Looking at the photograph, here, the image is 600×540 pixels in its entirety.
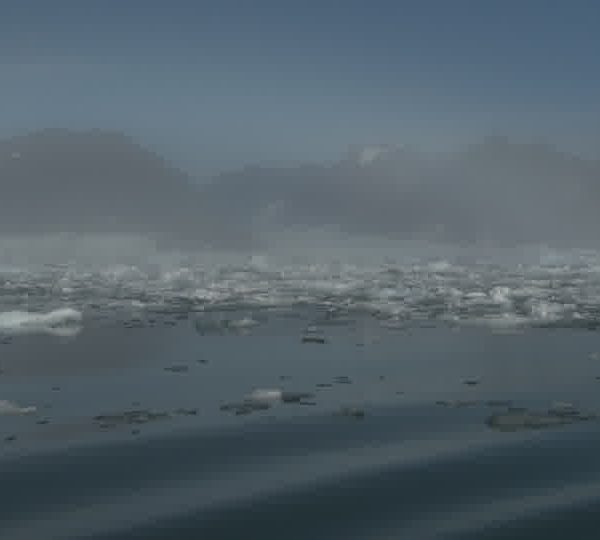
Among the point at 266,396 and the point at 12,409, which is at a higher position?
the point at 12,409

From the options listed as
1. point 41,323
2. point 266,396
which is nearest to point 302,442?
point 266,396

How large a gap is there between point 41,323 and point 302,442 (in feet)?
49.6

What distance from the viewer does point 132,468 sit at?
10953mm

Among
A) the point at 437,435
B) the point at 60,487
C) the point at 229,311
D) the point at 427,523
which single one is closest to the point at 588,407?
the point at 437,435

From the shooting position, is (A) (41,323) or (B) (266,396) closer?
(B) (266,396)

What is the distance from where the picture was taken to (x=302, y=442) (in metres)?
12.2

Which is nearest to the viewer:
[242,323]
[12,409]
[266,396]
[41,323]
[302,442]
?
[302,442]

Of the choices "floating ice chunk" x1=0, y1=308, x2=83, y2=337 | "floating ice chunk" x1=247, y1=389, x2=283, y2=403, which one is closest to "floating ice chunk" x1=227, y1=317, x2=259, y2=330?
"floating ice chunk" x1=0, y1=308, x2=83, y2=337

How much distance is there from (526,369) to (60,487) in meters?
11.2

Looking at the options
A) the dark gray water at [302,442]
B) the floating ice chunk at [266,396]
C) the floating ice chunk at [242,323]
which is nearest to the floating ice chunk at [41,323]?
the dark gray water at [302,442]

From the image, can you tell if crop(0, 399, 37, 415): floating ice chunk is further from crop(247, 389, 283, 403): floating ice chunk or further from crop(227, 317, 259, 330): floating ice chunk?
crop(227, 317, 259, 330): floating ice chunk

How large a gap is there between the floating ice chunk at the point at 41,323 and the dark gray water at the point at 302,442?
8.74 feet

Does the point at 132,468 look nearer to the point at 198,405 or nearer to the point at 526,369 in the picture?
the point at 198,405

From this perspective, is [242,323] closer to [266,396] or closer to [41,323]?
[41,323]
